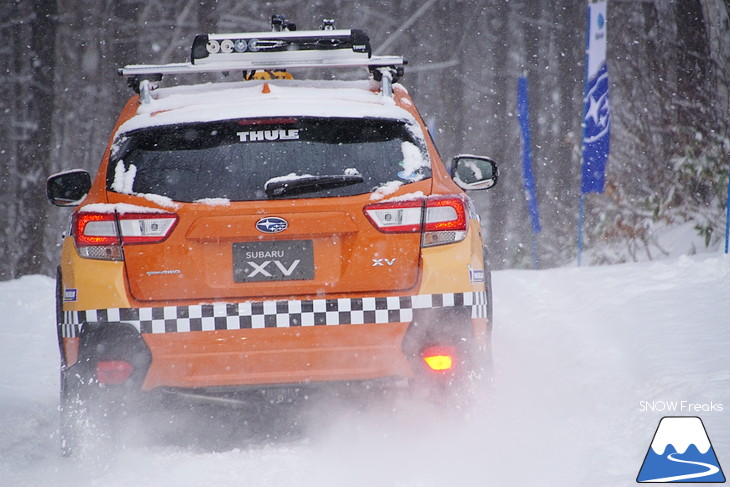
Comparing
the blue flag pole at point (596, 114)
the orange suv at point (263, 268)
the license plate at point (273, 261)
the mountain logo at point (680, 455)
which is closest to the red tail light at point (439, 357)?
the orange suv at point (263, 268)

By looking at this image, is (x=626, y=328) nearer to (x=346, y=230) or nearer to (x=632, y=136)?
(x=346, y=230)

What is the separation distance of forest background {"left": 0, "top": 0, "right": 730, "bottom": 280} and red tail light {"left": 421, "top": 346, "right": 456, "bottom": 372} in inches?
336

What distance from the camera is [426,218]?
3865 millimetres

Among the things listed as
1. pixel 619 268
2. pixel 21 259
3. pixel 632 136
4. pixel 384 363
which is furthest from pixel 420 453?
pixel 21 259

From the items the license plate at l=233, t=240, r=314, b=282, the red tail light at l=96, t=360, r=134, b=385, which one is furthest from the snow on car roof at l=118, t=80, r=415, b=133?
the red tail light at l=96, t=360, r=134, b=385

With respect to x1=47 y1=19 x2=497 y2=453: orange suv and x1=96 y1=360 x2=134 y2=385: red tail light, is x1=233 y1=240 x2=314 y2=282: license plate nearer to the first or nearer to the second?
x1=47 y1=19 x2=497 y2=453: orange suv

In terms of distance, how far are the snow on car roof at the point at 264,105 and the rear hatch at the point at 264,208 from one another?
0.14ft

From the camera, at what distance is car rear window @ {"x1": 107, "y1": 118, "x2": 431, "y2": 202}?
384cm

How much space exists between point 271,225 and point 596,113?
800cm

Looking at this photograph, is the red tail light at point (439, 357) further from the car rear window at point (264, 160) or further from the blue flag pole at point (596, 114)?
the blue flag pole at point (596, 114)

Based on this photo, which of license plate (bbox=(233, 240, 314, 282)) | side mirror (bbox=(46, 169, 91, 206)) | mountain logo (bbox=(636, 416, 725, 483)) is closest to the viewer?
mountain logo (bbox=(636, 416, 725, 483))

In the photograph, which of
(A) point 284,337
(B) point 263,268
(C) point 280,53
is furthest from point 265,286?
(C) point 280,53

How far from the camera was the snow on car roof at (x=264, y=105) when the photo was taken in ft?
13.0

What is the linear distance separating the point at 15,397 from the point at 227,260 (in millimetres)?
2617
